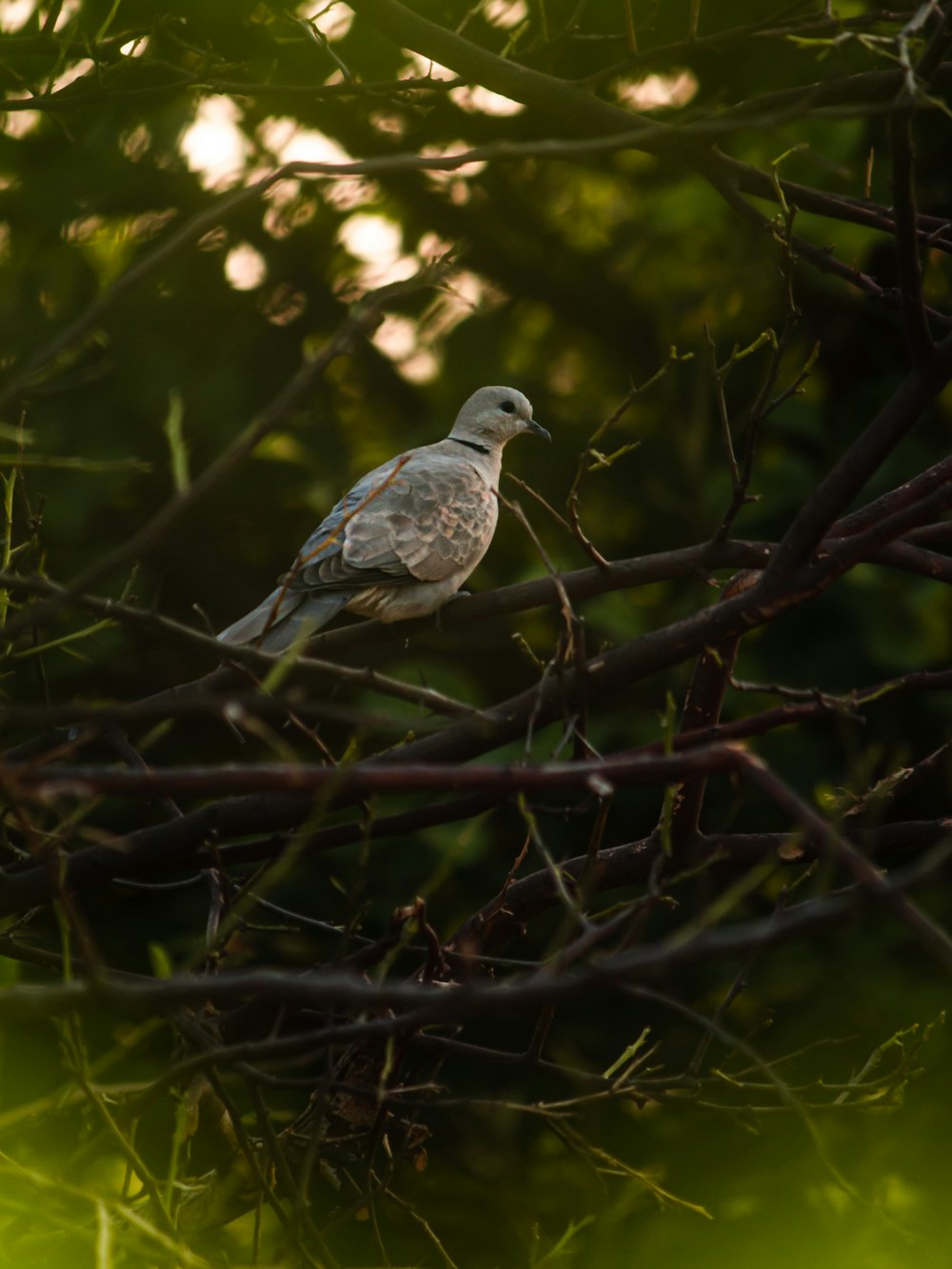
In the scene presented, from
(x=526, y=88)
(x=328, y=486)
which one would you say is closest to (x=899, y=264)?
(x=526, y=88)

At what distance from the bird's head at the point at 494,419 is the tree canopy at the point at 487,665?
0.06 m

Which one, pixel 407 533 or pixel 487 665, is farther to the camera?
pixel 487 665

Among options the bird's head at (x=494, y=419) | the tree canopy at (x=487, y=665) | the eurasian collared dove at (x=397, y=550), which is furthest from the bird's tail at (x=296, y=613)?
the bird's head at (x=494, y=419)

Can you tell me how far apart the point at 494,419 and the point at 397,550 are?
71 cm

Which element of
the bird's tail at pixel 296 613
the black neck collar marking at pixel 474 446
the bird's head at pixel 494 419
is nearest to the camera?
the bird's tail at pixel 296 613

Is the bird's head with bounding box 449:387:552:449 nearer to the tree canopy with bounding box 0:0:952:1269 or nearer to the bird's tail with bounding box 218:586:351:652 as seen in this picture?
the tree canopy with bounding box 0:0:952:1269

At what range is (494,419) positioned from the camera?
3.39 meters

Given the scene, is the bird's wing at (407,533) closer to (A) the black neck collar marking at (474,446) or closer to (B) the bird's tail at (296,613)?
(B) the bird's tail at (296,613)

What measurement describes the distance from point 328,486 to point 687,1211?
5.35ft

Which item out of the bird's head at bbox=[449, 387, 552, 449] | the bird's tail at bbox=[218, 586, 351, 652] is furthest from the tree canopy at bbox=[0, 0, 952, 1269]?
the bird's tail at bbox=[218, 586, 351, 652]

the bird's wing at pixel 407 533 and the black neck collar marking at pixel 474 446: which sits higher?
the bird's wing at pixel 407 533

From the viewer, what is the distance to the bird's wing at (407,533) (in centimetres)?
276

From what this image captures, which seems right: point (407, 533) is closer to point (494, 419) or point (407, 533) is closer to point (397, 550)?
point (397, 550)

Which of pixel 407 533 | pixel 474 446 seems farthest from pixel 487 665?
pixel 474 446
